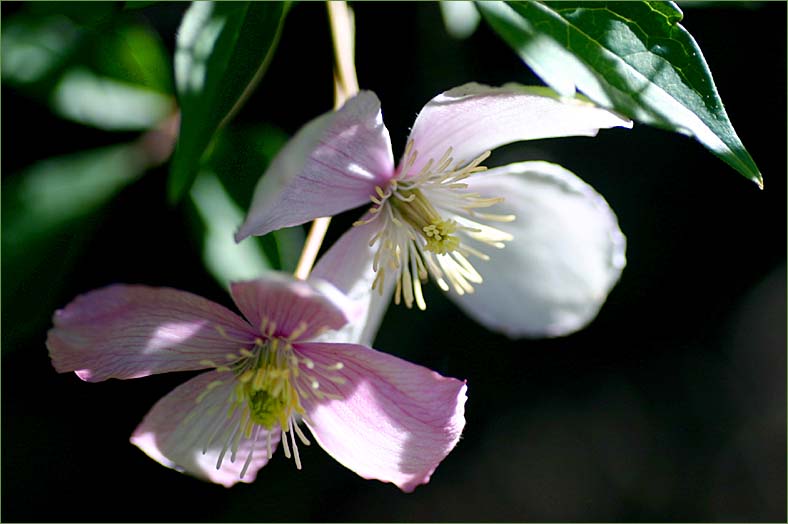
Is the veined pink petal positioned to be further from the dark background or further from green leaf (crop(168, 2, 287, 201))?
the dark background

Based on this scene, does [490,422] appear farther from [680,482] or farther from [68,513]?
[68,513]

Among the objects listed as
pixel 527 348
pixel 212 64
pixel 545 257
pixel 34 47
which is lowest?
pixel 527 348

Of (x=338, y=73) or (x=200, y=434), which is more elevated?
(x=338, y=73)

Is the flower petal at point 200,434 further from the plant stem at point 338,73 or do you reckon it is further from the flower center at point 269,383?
the plant stem at point 338,73

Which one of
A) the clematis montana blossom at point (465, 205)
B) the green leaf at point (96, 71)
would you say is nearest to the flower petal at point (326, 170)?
the clematis montana blossom at point (465, 205)

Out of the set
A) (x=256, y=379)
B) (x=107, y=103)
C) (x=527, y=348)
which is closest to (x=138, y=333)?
(x=256, y=379)

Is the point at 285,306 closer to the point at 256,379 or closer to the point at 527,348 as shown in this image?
the point at 256,379

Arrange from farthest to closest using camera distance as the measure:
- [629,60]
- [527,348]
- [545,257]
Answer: [527,348], [545,257], [629,60]
